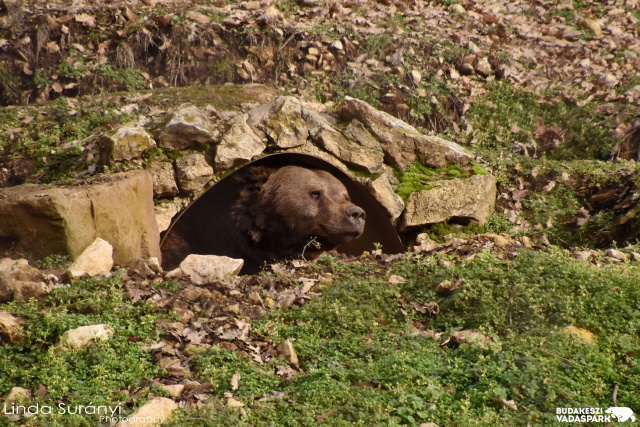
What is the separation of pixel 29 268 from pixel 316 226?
134 inches

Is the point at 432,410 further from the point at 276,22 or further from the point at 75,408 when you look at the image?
the point at 276,22

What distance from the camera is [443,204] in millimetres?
7359

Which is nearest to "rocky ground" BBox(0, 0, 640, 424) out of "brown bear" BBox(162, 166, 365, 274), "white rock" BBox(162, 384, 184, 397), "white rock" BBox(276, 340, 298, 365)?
"white rock" BBox(276, 340, 298, 365)

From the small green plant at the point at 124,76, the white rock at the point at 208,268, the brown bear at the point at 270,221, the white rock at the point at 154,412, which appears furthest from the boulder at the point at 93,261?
the small green plant at the point at 124,76

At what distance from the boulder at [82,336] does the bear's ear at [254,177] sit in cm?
389

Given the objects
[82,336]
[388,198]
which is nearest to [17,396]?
[82,336]

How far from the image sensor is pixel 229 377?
3516 millimetres

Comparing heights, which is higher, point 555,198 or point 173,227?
point 555,198

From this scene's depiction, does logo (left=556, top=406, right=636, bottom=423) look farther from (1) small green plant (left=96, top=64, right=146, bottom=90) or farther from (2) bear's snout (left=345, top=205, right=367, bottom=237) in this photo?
(1) small green plant (left=96, top=64, right=146, bottom=90)

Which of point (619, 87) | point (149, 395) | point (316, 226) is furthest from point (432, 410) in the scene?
point (619, 87)

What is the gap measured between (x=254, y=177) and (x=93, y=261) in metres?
3.02

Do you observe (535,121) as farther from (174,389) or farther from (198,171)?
(174,389)

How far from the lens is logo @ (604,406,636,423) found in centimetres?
318

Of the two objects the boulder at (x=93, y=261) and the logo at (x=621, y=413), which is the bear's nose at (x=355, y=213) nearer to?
the boulder at (x=93, y=261)
